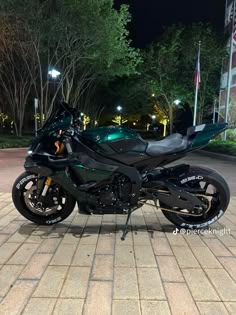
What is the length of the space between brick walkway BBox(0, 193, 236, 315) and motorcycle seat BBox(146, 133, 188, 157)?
1085 mm

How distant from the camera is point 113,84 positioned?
39688 millimetres

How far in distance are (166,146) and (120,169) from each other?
2.08 ft

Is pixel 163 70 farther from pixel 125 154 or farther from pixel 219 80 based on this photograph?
pixel 125 154

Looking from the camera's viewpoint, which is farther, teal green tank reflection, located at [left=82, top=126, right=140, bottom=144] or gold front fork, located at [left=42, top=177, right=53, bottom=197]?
gold front fork, located at [left=42, top=177, right=53, bottom=197]

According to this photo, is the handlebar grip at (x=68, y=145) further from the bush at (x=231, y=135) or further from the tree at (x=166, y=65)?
the tree at (x=166, y=65)

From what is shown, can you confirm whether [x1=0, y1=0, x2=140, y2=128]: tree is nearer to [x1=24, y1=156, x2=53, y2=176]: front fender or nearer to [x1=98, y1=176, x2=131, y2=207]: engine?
[x1=24, y1=156, x2=53, y2=176]: front fender

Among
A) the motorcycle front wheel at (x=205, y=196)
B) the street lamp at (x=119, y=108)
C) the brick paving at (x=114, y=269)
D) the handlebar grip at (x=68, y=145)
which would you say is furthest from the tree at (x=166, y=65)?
the handlebar grip at (x=68, y=145)

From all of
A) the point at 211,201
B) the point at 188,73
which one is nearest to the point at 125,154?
the point at 211,201

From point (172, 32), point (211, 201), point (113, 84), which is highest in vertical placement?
point (172, 32)

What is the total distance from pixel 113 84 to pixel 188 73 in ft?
35.1

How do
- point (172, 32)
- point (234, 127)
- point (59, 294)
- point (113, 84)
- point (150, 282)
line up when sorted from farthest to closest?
point (113, 84) → point (172, 32) → point (234, 127) → point (150, 282) → point (59, 294)

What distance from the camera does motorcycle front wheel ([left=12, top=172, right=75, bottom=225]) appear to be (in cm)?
473

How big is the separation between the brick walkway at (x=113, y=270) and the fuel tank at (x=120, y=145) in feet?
3.36

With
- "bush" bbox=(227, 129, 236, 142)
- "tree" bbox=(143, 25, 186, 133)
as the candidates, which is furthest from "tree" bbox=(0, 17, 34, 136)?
"bush" bbox=(227, 129, 236, 142)
